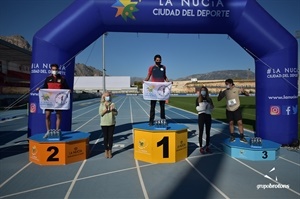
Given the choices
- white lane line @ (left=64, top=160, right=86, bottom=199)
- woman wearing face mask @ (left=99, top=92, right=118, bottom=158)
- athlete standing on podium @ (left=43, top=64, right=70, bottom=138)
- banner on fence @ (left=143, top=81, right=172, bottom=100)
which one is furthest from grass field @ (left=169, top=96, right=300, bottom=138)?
athlete standing on podium @ (left=43, top=64, right=70, bottom=138)

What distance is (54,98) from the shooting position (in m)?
6.76

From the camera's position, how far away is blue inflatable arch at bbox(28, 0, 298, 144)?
7.23 m

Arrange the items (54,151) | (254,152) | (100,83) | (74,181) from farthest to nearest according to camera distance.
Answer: (100,83) → (254,152) → (54,151) → (74,181)

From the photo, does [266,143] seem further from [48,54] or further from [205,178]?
[48,54]

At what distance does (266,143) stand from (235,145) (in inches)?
41.5

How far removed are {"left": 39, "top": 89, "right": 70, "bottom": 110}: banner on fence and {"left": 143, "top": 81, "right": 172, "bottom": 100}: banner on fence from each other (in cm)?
225

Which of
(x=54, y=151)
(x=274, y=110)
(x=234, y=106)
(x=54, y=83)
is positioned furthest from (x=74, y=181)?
(x=274, y=110)

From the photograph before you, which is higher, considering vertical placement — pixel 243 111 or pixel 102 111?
pixel 102 111

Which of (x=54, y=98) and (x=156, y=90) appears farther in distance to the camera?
(x=156, y=90)

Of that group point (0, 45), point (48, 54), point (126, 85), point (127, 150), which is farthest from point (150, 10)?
point (126, 85)

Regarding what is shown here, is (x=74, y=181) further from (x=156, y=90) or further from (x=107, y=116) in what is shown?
(x=156, y=90)

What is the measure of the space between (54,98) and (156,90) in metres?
2.85

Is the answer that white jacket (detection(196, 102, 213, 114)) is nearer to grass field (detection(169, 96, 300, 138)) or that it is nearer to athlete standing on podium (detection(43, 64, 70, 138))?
athlete standing on podium (detection(43, 64, 70, 138))

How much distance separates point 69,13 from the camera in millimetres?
7168
